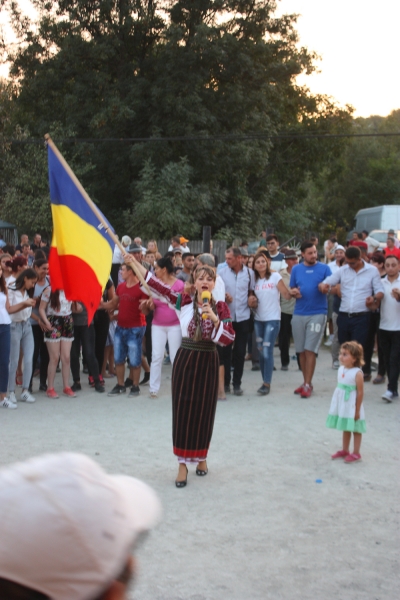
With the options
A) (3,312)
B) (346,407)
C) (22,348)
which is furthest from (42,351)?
(346,407)

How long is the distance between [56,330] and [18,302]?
2.79 feet

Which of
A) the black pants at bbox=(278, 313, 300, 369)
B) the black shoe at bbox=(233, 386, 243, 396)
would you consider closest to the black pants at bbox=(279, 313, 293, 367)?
the black pants at bbox=(278, 313, 300, 369)

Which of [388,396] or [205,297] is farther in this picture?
[388,396]

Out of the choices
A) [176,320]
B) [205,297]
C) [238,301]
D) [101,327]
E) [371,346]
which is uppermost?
Result: [205,297]

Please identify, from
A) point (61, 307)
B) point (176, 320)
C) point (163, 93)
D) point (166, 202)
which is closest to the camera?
point (176, 320)

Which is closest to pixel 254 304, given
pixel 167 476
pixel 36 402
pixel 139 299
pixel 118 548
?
pixel 139 299

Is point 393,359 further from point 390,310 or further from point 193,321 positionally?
point 193,321

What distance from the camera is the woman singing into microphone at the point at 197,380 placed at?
6406 mm

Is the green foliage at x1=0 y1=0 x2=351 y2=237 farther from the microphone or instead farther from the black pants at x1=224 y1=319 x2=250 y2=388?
the microphone

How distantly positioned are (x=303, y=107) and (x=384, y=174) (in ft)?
75.7

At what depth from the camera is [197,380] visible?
6426 millimetres

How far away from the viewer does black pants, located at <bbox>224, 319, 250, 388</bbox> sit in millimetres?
10375

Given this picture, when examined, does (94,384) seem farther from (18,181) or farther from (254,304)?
(18,181)

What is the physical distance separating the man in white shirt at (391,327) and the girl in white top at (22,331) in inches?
192
